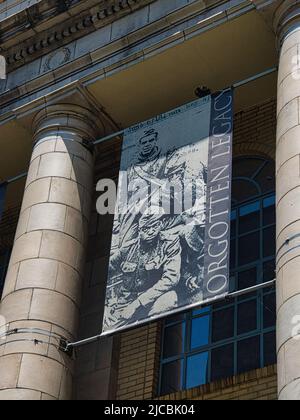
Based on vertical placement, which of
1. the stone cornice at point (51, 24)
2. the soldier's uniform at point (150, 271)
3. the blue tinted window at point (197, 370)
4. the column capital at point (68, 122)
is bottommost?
the blue tinted window at point (197, 370)

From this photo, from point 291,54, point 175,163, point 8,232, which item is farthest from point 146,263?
point 8,232

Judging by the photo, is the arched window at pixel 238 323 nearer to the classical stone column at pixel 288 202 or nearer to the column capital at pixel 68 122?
the classical stone column at pixel 288 202

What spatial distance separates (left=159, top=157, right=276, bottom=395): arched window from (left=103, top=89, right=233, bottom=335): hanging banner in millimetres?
2523

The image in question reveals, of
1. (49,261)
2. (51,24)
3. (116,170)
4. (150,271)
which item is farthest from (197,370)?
(51,24)

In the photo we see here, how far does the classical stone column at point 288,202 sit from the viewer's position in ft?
42.9

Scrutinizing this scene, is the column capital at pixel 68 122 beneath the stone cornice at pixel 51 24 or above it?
beneath

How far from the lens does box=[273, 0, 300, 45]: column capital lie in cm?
1756

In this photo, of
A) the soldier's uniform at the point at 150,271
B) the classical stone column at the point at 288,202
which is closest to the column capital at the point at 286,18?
the classical stone column at the point at 288,202

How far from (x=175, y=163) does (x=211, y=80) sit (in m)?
3.14

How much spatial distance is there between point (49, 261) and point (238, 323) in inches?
146

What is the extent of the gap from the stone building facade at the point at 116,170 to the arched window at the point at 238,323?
0.03 metres

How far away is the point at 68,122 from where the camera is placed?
66.3 ft

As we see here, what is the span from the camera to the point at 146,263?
16.6 meters

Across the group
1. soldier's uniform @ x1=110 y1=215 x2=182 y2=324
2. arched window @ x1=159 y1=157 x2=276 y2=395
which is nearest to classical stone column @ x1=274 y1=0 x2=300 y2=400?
soldier's uniform @ x1=110 y1=215 x2=182 y2=324
